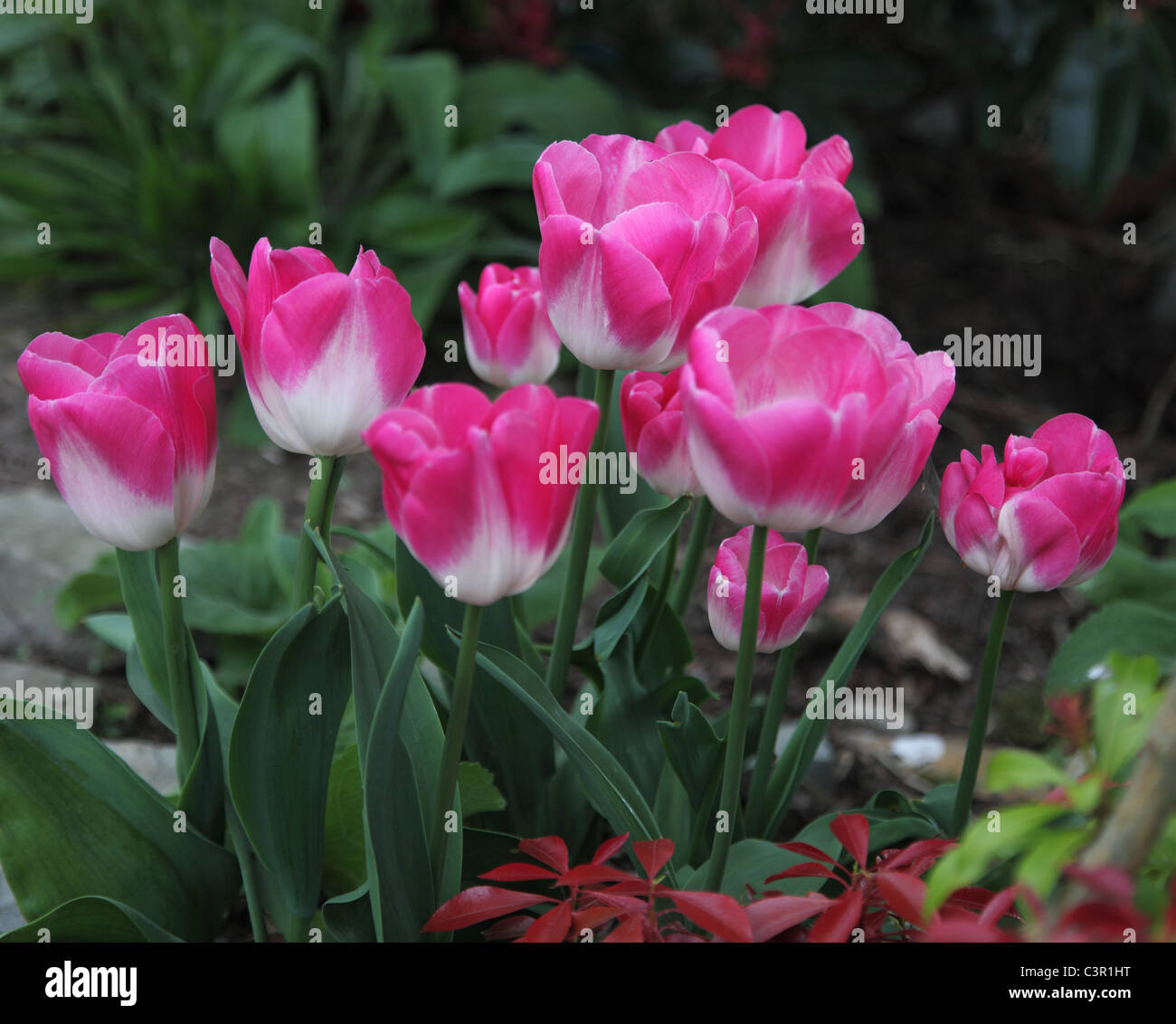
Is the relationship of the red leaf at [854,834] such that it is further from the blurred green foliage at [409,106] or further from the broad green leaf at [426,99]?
the broad green leaf at [426,99]

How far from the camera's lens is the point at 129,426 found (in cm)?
71

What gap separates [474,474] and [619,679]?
42cm

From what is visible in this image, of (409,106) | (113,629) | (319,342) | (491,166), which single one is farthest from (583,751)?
(409,106)

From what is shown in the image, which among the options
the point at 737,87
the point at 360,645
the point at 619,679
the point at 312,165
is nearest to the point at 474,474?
the point at 360,645

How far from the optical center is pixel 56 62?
2797 millimetres

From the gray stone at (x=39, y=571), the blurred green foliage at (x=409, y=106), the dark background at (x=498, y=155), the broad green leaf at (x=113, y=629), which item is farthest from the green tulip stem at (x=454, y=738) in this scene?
the blurred green foliage at (x=409, y=106)

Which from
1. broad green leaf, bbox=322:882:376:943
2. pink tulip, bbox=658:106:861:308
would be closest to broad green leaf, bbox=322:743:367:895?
broad green leaf, bbox=322:882:376:943

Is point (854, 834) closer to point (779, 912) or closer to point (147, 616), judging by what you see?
point (779, 912)

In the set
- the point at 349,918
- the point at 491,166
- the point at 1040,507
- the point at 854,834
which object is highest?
the point at 491,166

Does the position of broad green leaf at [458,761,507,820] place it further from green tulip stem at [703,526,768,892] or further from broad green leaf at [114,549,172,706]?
broad green leaf at [114,549,172,706]

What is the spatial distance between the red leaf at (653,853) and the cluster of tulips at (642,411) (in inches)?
2.2

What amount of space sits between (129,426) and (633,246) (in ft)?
1.07

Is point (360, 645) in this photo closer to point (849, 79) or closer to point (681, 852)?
point (681, 852)

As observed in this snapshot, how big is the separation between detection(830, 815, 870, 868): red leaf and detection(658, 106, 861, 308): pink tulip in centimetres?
38
